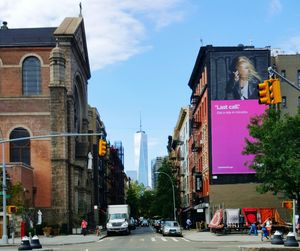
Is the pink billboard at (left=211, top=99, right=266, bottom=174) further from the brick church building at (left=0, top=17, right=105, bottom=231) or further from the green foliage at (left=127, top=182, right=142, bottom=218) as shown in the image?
the green foliage at (left=127, top=182, right=142, bottom=218)

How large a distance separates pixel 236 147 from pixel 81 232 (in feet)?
59.1

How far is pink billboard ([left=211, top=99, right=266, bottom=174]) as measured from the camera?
60906 millimetres

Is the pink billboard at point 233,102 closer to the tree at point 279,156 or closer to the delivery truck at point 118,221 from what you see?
the delivery truck at point 118,221

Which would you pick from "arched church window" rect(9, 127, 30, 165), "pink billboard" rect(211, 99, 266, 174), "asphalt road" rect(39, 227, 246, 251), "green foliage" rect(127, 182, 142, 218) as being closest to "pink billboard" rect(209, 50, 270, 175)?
"pink billboard" rect(211, 99, 266, 174)

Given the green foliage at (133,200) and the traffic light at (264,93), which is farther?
the green foliage at (133,200)

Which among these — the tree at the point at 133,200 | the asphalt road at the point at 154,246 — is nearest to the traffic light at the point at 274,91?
the asphalt road at the point at 154,246

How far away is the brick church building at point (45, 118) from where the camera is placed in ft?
200

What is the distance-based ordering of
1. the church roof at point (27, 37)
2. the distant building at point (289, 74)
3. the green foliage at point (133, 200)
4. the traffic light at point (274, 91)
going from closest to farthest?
1. the traffic light at point (274, 91)
2. the distant building at point (289, 74)
3. the church roof at point (27, 37)
4. the green foliage at point (133, 200)

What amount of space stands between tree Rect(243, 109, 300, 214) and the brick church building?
24.9m

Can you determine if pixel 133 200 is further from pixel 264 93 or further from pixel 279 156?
pixel 264 93

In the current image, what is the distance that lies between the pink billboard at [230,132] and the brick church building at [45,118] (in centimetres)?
1533

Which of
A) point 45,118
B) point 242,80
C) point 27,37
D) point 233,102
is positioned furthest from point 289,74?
point 27,37

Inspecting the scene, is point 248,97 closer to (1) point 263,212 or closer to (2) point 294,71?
(2) point 294,71

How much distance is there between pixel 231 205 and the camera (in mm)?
60531
